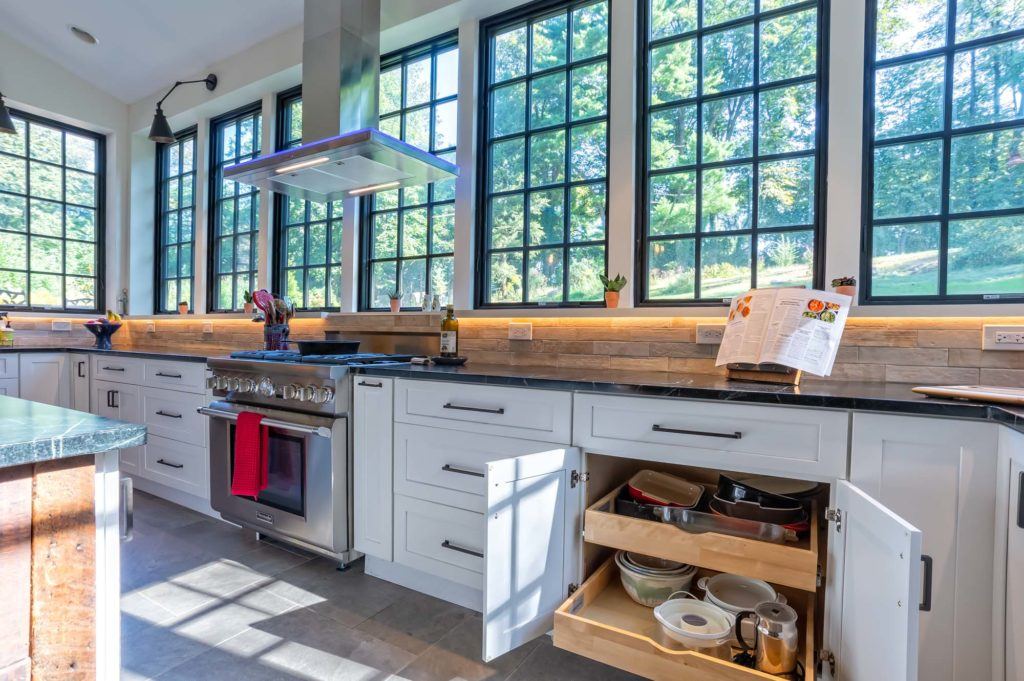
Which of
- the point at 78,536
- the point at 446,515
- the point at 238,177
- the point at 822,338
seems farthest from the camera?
the point at 238,177

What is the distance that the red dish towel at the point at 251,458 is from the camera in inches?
96.4

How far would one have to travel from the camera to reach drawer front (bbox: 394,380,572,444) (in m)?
1.81

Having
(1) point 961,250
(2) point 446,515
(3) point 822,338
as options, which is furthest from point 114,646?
(1) point 961,250

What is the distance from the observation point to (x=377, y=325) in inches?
123

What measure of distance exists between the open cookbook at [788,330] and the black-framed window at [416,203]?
1681 millimetres

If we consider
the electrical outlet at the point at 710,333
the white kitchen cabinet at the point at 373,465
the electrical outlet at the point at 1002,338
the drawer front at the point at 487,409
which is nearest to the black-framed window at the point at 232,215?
the white kitchen cabinet at the point at 373,465

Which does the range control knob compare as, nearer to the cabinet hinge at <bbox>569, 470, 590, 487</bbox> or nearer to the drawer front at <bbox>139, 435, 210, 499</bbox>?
the drawer front at <bbox>139, 435, 210, 499</bbox>

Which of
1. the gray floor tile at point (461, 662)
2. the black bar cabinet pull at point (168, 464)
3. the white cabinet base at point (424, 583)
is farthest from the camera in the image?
the black bar cabinet pull at point (168, 464)

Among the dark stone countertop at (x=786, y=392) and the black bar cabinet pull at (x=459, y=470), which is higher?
the dark stone countertop at (x=786, y=392)

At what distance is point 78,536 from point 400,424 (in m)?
1.43

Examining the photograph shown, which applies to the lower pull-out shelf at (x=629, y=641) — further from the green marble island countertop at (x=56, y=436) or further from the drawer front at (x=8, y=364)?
the drawer front at (x=8, y=364)

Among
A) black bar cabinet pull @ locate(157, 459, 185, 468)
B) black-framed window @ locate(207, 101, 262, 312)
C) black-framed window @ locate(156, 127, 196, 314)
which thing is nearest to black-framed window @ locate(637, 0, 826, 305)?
black bar cabinet pull @ locate(157, 459, 185, 468)

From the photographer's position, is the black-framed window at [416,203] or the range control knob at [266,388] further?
the black-framed window at [416,203]

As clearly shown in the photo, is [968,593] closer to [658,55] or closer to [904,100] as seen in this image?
[904,100]
